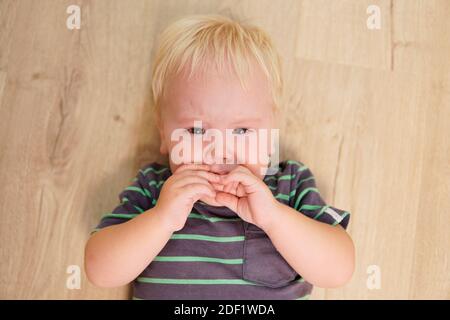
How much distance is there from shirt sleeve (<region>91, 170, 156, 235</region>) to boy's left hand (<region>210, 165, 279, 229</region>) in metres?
0.19

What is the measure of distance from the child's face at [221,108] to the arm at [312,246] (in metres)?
0.13

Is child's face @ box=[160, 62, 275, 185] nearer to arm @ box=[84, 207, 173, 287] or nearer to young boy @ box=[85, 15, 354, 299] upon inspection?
young boy @ box=[85, 15, 354, 299]

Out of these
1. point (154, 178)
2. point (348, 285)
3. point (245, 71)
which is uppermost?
point (245, 71)

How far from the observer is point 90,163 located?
1.06 m

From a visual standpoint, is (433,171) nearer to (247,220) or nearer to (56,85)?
(247,220)

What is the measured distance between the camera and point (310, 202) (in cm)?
94

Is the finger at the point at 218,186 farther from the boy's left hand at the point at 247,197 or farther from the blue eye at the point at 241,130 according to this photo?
the blue eye at the point at 241,130

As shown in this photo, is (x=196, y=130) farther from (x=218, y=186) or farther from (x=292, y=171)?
(x=292, y=171)

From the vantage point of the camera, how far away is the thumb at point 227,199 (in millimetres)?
871

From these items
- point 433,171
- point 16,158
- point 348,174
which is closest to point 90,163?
point 16,158

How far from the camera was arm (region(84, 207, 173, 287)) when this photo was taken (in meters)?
0.86

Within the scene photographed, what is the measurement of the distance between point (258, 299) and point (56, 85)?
0.67 m

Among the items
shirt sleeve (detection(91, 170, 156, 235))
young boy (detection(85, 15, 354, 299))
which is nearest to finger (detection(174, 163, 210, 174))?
young boy (detection(85, 15, 354, 299))

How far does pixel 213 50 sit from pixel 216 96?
0.32ft
